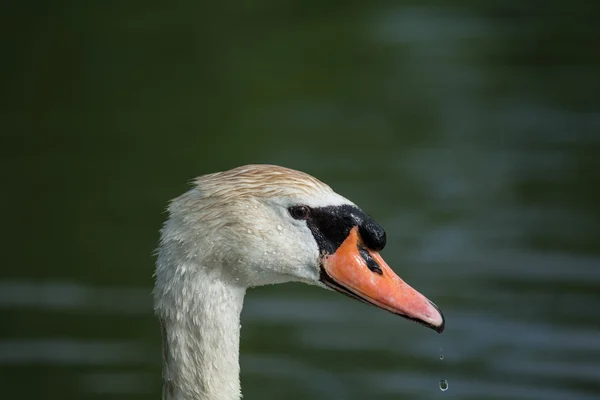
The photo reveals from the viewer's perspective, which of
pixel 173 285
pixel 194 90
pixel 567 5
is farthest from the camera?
pixel 567 5

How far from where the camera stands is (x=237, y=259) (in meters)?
5.06

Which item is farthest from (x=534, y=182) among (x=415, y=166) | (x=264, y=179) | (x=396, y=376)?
(x=264, y=179)

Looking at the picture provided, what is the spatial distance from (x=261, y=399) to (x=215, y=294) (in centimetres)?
309

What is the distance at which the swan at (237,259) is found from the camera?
503 centimetres

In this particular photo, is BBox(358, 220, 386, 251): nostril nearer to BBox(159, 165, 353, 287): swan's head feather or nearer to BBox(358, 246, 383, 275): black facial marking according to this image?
BBox(358, 246, 383, 275): black facial marking

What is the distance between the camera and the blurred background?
8.46 m

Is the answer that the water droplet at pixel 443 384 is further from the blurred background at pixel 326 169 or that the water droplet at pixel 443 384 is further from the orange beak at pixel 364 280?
the orange beak at pixel 364 280

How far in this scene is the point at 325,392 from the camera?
8.12 meters

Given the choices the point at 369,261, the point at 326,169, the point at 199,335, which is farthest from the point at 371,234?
the point at 326,169

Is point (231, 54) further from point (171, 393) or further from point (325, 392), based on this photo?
point (171, 393)

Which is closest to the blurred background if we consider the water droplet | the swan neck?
the water droplet

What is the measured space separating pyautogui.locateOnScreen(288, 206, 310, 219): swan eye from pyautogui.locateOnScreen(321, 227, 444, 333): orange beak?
0.19 meters

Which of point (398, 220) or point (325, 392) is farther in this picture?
point (398, 220)

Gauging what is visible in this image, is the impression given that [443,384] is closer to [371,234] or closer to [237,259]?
[371,234]
